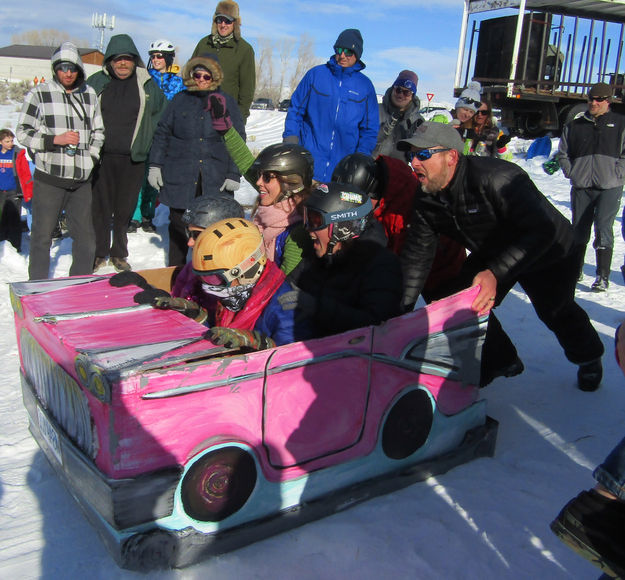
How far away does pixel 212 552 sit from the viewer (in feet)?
8.20

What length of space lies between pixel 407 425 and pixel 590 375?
193cm

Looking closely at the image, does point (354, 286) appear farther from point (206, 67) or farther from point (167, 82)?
point (167, 82)

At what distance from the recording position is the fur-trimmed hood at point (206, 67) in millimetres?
5391

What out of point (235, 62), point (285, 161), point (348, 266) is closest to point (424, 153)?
point (348, 266)

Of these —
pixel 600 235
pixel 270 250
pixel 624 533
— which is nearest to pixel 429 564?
pixel 624 533

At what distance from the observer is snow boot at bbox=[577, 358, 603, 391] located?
14.1ft

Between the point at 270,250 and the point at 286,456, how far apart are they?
1.60 metres

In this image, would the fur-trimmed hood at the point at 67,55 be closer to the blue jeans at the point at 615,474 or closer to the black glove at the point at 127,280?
the black glove at the point at 127,280

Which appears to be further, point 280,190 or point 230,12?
point 230,12

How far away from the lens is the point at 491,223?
11.6 ft

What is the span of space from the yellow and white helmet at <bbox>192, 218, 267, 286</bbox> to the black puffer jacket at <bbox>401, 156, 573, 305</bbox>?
1185mm

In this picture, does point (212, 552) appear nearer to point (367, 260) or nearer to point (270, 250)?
point (367, 260)

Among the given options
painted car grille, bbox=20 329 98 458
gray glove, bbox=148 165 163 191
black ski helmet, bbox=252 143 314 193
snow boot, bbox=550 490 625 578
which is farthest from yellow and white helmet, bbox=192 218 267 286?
gray glove, bbox=148 165 163 191

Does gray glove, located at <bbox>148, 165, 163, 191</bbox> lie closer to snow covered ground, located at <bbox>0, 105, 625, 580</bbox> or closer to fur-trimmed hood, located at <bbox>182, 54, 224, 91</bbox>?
fur-trimmed hood, located at <bbox>182, 54, 224, 91</bbox>
